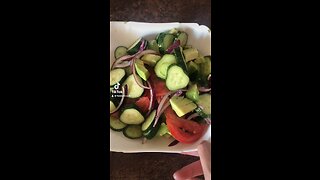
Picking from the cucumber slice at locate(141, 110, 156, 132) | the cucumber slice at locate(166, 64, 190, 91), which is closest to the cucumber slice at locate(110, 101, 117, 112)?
the cucumber slice at locate(141, 110, 156, 132)

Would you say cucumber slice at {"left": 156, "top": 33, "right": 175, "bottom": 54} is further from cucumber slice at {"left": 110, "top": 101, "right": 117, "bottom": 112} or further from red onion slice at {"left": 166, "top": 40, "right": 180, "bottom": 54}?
cucumber slice at {"left": 110, "top": 101, "right": 117, "bottom": 112}

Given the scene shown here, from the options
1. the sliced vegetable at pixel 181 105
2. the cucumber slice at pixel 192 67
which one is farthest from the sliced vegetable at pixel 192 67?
the sliced vegetable at pixel 181 105

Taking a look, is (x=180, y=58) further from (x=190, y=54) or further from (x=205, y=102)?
(x=205, y=102)

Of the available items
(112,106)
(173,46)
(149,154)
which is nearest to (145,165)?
(149,154)

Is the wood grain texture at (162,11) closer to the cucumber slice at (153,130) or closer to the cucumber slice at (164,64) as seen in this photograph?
the cucumber slice at (164,64)

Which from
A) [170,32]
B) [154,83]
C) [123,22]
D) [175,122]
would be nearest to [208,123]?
[175,122]
